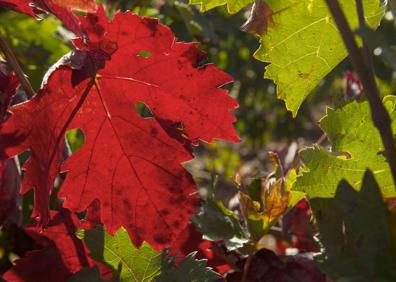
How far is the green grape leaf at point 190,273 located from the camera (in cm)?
96

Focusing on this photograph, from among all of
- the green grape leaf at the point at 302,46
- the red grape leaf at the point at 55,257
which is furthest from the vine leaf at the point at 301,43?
the red grape leaf at the point at 55,257

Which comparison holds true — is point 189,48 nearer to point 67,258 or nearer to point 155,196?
point 155,196

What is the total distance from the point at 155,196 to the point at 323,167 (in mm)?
215

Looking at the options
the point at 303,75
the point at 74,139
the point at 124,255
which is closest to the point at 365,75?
the point at 303,75

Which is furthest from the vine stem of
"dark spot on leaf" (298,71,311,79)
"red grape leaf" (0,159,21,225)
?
"red grape leaf" (0,159,21,225)

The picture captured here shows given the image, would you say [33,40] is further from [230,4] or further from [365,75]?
[365,75]

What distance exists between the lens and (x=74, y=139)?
165 cm

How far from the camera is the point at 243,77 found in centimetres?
309

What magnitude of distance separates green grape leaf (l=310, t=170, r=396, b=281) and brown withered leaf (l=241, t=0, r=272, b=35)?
270 mm

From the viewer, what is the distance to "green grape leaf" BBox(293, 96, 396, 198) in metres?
0.90

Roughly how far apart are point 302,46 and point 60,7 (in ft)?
1.00

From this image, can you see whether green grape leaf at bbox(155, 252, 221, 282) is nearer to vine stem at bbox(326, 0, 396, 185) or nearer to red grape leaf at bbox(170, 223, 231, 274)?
red grape leaf at bbox(170, 223, 231, 274)

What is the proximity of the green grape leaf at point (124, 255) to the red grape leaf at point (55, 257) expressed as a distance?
7cm

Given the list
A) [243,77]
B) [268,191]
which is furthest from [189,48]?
[243,77]
